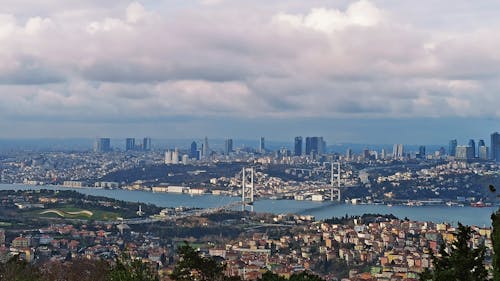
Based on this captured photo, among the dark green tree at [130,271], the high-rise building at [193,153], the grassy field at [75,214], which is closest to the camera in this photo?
the dark green tree at [130,271]

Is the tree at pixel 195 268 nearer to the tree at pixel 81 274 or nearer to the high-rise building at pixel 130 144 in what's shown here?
the tree at pixel 81 274

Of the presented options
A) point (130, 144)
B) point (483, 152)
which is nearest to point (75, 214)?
point (483, 152)

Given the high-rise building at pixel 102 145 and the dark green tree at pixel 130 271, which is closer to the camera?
the dark green tree at pixel 130 271

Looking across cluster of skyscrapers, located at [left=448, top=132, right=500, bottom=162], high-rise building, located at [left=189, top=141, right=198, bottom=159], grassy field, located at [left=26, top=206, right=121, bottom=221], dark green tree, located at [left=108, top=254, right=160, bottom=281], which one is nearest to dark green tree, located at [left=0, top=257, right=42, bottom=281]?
dark green tree, located at [left=108, top=254, right=160, bottom=281]

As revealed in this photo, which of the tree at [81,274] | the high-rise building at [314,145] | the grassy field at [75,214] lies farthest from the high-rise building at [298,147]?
the tree at [81,274]

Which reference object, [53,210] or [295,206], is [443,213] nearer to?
[295,206]

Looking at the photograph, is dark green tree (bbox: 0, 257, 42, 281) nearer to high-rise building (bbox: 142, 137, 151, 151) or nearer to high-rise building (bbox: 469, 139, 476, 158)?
high-rise building (bbox: 469, 139, 476, 158)

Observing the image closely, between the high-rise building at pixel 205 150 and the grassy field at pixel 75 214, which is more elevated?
the high-rise building at pixel 205 150
